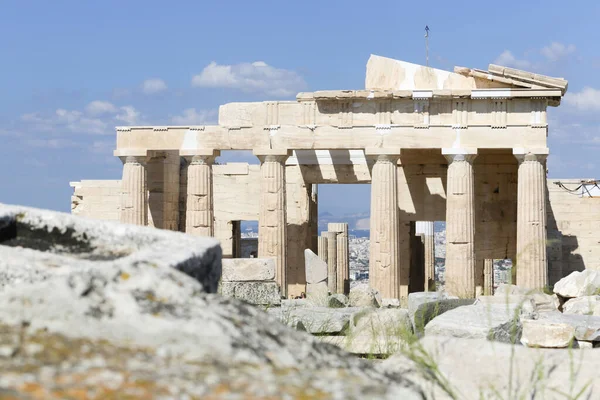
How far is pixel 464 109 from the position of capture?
24.3 metres

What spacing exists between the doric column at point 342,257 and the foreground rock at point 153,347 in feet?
99.3

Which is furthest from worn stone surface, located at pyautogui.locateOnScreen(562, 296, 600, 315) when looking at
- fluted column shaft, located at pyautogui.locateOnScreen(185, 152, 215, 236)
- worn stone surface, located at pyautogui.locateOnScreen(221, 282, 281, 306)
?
fluted column shaft, located at pyautogui.locateOnScreen(185, 152, 215, 236)

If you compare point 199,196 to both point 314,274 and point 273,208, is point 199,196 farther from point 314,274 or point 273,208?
A: point 314,274

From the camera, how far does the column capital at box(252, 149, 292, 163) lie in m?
24.9

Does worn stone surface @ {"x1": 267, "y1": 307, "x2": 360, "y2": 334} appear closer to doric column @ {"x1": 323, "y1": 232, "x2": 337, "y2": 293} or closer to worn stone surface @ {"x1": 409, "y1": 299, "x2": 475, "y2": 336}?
worn stone surface @ {"x1": 409, "y1": 299, "x2": 475, "y2": 336}

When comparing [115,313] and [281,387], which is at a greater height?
[115,313]

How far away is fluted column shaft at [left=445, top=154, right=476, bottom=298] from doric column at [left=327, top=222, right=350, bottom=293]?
8.95m

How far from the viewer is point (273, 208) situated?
25156mm

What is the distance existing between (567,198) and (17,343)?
2749 centimetres

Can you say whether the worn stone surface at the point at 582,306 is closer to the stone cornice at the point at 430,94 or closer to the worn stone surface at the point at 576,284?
the worn stone surface at the point at 576,284

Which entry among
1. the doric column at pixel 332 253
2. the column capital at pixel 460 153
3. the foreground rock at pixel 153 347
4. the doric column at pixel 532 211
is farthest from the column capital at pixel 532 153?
the foreground rock at pixel 153 347

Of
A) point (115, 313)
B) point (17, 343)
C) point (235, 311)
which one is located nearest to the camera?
point (17, 343)

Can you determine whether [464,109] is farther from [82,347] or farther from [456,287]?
[82,347]

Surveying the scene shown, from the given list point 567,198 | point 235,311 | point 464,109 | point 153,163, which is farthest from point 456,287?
point 235,311
